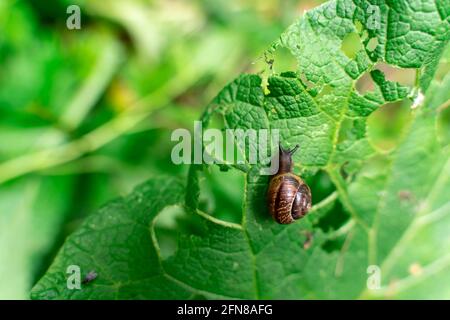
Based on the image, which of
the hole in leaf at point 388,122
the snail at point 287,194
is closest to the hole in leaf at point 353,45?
the snail at point 287,194

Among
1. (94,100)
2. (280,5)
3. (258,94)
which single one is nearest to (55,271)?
(258,94)

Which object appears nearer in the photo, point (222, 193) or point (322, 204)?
point (322, 204)

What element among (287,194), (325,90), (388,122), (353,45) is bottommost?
(287,194)

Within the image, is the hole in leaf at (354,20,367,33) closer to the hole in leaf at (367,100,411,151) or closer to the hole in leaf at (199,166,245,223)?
the hole in leaf at (199,166,245,223)

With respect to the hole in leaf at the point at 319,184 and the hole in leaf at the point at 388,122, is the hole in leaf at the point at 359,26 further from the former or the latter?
the hole in leaf at the point at 388,122

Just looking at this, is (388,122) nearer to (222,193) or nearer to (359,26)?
(222,193)

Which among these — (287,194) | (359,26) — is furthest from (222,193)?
(359,26)
